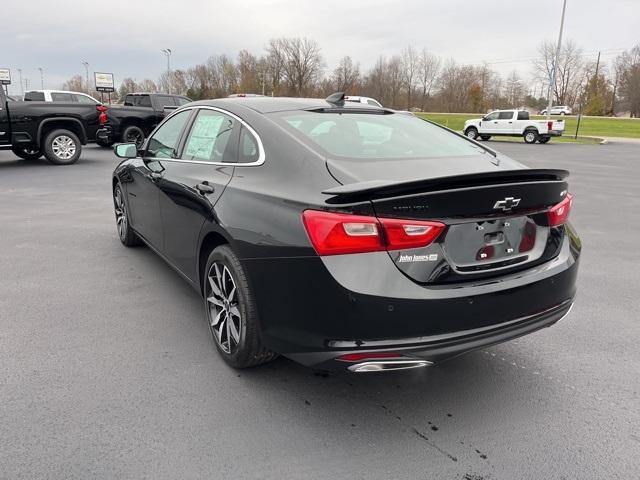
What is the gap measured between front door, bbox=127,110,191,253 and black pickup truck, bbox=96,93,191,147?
37.6 ft

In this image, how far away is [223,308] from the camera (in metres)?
3.07

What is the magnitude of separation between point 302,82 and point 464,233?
94.2m

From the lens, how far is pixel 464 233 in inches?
91.5

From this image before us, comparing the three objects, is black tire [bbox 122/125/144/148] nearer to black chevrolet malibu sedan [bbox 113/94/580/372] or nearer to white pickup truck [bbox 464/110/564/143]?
black chevrolet malibu sedan [bbox 113/94/580/372]

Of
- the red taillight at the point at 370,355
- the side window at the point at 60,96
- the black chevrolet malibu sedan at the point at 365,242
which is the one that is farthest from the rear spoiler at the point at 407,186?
the side window at the point at 60,96

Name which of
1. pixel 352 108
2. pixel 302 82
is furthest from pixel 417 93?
pixel 352 108

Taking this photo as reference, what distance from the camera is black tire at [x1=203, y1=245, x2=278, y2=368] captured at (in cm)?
275

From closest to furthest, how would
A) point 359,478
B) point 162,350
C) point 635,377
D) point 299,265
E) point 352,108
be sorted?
point 359,478 → point 299,265 → point 635,377 → point 162,350 → point 352,108

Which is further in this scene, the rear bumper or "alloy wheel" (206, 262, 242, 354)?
"alloy wheel" (206, 262, 242, 354)

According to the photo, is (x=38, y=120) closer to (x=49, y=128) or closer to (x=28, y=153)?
(x=49, y=128)

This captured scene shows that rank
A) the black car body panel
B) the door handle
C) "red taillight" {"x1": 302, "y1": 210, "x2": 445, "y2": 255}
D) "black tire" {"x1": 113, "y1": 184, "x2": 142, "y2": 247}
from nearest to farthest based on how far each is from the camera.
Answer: "red taillight" {"x1": 302, "y1": 210, "x2": 445, "y2": 255}, the door handle, "black tire" {"x1": 113, "y1": 184, "x2": 142, "y2": 247}, the black car body panel

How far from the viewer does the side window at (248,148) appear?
2982mm

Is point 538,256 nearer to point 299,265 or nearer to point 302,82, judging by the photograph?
point 299,265

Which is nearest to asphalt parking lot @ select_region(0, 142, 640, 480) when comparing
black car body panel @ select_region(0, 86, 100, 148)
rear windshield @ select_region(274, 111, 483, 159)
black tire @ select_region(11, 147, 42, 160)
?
rear windshield @ select_region(274, 111, 483, 159)
